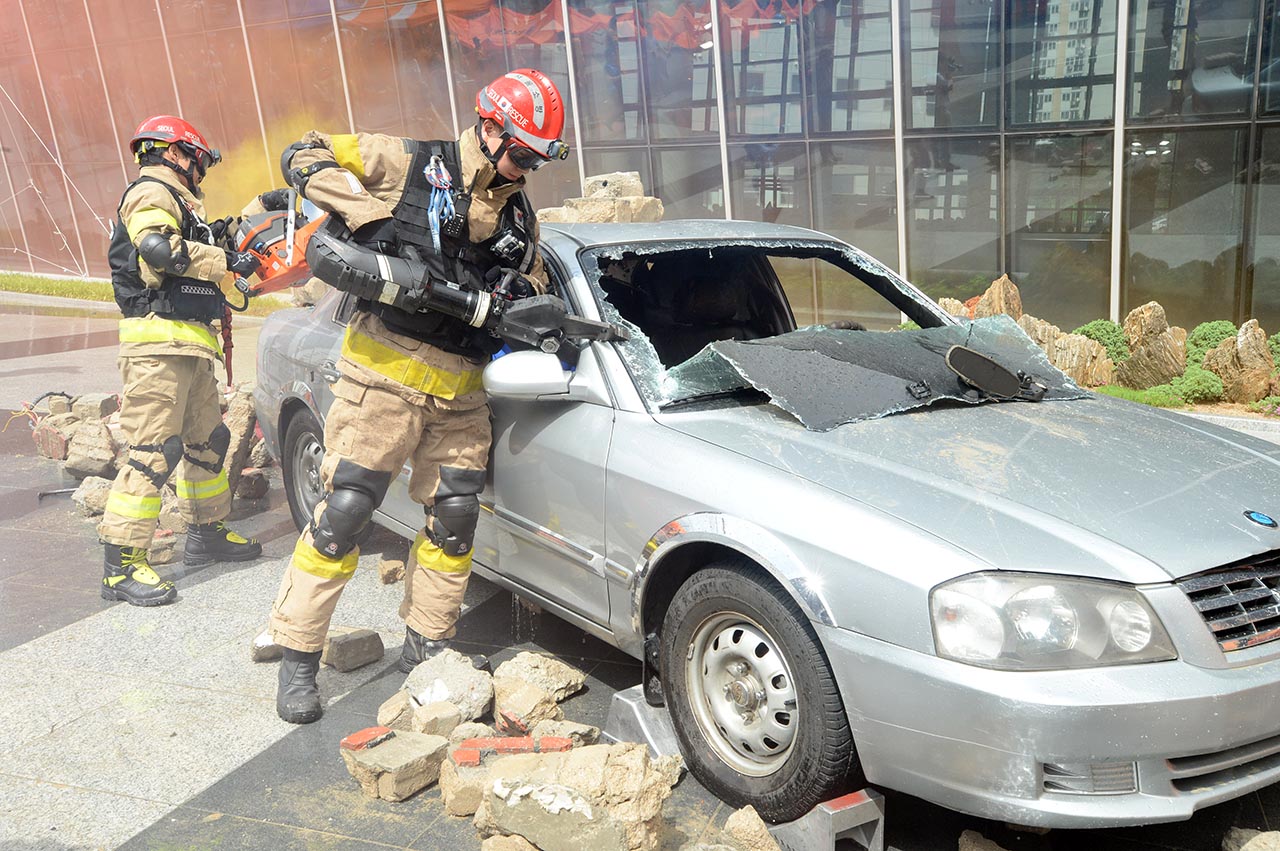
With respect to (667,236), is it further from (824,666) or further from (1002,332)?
(824,666)

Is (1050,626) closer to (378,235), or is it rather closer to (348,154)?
(378,235)

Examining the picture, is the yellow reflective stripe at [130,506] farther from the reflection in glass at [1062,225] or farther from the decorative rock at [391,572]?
the reflection in glass at [1062,225]

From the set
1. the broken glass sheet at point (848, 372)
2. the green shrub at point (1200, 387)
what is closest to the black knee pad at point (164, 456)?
the broken glass sheet at point (848, 372)

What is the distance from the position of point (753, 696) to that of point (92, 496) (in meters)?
4.69

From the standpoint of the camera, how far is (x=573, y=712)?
3.59 meters

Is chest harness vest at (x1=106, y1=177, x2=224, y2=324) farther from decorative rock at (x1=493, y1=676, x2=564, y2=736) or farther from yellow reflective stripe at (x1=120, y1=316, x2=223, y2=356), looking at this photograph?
decorative rock at (x1=493, y1=676, x2=564, y2=736)

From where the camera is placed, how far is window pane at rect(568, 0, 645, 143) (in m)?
11.5

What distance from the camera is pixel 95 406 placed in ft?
23.7

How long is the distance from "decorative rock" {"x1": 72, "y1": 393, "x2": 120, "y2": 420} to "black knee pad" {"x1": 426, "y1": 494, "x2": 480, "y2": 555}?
4521 millimetres

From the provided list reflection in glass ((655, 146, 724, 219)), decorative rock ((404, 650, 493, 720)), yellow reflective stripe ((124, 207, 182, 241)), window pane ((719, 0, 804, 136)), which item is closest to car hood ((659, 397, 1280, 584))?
decorative rock ((404, 650, 493, 720))

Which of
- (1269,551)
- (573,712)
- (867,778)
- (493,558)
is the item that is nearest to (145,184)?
(493,558)

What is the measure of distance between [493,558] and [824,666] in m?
1.63

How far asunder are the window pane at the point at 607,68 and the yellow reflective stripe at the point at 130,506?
26.4 ft

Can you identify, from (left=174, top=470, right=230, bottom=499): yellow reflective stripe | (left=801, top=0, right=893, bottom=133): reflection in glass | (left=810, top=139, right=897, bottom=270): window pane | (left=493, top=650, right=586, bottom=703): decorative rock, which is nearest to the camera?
(left=493, top=650, right=586, bottom=703): decorative rock
